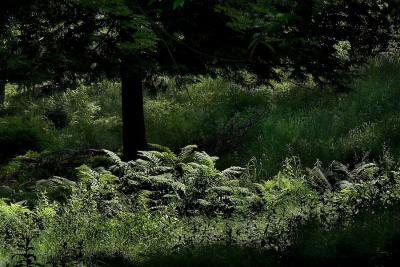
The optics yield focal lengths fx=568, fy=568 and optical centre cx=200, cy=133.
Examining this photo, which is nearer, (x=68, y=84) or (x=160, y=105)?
(x=68, y=84)

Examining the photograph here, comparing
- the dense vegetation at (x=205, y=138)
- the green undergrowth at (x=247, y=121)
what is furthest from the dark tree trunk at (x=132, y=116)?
the green undergrowth at (x=247, y=121)

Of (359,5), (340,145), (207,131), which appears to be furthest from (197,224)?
(207,131)

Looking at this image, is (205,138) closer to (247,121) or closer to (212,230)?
(247,121)

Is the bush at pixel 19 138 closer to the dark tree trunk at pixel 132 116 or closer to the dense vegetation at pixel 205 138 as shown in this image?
the dense vegetation at pixel 205 138

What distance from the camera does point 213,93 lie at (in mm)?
17875

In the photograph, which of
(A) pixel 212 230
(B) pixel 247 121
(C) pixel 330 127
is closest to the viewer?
(A) pixel 212 230

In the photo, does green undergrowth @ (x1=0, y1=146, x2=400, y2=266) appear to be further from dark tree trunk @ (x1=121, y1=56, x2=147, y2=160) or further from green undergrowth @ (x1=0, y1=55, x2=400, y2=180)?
dark tree trunk @ (x1=121, y1=56, x2=147, y2=160)

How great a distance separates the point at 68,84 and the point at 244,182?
148 inches

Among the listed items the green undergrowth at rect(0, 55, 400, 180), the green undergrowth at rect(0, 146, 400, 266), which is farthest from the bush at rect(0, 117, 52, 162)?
the green undergrowth at rect(0, 146, 400, 266)

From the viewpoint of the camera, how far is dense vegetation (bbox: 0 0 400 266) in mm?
6184

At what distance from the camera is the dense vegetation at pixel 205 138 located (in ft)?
20.3

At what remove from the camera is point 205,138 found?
14680 mm

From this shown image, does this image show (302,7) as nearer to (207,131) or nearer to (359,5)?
(359,5)

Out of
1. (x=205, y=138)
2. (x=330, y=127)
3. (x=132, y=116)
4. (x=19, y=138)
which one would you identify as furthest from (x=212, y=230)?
(x=19, y=138)
